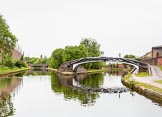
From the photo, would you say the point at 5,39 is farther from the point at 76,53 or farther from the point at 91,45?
the point at 91,45

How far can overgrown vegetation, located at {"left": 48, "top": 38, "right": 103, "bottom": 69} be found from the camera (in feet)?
368

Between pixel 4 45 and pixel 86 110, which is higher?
pixel 4 45

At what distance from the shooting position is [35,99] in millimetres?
32219

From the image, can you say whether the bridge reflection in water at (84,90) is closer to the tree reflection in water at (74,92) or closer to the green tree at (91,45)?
the tree reflection in water at (74,92)

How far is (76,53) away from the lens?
111750mm

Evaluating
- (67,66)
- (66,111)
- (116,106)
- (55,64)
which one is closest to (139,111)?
(116,106)

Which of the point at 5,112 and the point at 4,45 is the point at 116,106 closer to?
the point at 5,112

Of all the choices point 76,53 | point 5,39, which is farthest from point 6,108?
point 76,53

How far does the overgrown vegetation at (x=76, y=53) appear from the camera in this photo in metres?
112

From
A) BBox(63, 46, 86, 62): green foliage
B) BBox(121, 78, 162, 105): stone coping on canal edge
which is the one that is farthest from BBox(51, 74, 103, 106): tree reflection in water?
BBox(63, 46, 86, 62): green foliage

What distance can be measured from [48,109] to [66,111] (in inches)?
61.5

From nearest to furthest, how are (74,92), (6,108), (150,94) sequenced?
1. (6,108)
2. (150,94)
3. (74,92)

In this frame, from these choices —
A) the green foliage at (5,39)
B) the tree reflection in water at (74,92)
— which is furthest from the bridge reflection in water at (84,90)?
the green foliage at (5,39)

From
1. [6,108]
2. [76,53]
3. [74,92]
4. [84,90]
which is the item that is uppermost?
[76,53]
